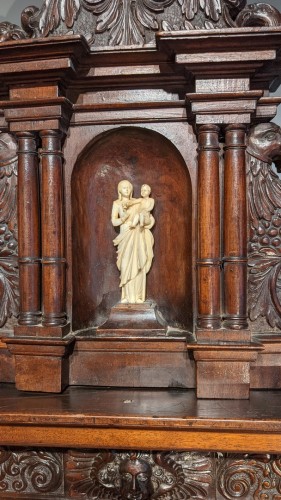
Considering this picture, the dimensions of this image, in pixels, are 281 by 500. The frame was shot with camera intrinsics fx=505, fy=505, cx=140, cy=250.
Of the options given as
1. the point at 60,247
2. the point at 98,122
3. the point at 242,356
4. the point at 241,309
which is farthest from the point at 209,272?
the point at 98,122

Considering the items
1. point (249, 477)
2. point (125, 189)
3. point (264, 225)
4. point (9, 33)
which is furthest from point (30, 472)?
point (9, 33)

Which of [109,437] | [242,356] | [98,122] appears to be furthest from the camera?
[98,122]

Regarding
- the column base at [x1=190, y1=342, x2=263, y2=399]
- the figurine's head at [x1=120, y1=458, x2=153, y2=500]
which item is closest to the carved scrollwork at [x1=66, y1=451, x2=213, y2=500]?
the figurine's head at [x1=120, y1=458, x2=153, y2=500]

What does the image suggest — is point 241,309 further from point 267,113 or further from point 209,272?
point 267,113

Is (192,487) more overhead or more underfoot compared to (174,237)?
more underfoot

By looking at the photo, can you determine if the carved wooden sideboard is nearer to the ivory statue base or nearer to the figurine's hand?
the ivory statue base

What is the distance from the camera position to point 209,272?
1.83 meters

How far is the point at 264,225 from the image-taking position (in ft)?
6.31

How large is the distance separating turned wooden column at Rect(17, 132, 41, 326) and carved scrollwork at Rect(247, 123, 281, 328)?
0.81 metres

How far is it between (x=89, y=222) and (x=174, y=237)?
0.36 metres

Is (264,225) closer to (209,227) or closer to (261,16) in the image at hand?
(209,227)

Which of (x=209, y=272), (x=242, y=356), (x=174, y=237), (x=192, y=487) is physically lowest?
(x=192, y=487)

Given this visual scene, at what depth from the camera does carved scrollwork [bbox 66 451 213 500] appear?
5.65ft

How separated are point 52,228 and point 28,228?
95 millimetres
